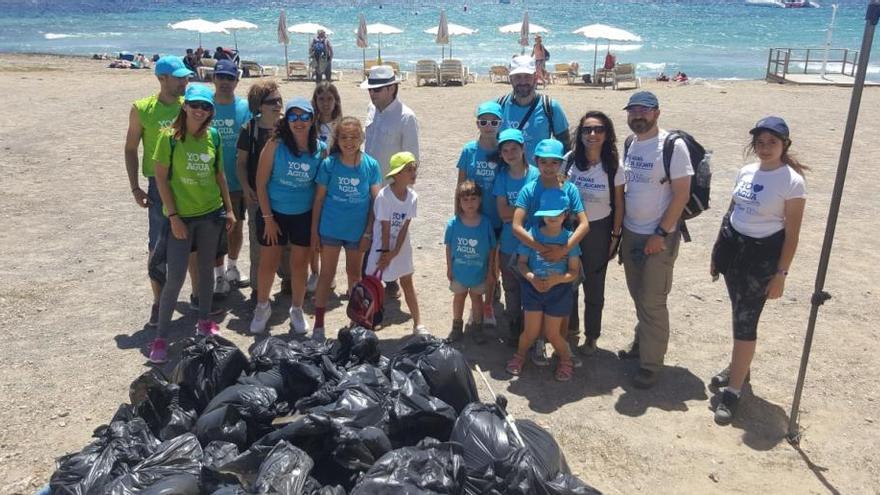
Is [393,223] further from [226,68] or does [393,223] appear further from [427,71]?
[427,71]

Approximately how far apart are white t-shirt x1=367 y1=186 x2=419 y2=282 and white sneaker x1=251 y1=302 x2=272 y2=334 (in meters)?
0.99

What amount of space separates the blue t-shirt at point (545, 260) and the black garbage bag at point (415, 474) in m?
1.81

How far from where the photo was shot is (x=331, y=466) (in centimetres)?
350

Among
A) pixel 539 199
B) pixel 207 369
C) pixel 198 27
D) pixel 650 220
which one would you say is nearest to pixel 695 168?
pixel 650 220

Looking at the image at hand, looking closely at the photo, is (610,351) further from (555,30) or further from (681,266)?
(555,30)

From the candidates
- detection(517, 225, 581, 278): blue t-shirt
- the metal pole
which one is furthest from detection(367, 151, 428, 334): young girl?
the metal pole

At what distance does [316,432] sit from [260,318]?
2444 mm

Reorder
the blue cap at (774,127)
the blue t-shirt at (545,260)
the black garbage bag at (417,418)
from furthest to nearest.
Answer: the blue t-shirt at (545,260)
the blue cap at (774,127)
the black garbage bag at (417,418)

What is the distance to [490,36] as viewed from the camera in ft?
159

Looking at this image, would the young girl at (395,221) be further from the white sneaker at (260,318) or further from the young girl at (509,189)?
the white sneaker at (260,318)

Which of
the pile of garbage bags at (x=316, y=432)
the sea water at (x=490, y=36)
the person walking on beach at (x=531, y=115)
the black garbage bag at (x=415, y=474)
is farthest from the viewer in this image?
the sea water at (x=490, y=36)

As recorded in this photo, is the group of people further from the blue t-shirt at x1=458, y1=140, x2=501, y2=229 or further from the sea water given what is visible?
the sea water

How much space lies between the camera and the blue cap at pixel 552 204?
4684 millimetres

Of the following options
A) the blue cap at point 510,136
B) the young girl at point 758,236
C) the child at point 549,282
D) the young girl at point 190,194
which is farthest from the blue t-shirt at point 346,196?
the young girl at point 758,236
